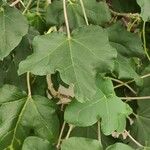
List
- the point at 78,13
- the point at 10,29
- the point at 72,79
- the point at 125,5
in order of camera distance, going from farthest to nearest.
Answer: the point at 125,5 < the point at 78,13 < the point at 10,29 < the point at 72,79

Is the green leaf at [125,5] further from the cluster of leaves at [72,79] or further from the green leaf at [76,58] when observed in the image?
the green leaf at [76,58]

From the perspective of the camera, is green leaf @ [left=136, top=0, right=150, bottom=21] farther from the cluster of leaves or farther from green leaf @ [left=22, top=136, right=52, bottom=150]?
green leaf @ [left=22, top=136, right=52, bottom=150]

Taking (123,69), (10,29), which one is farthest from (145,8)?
(10,29)

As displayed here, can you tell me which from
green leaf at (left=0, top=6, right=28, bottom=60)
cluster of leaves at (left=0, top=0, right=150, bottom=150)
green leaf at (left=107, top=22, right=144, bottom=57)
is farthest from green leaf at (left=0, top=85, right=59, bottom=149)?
green leaf at (left=107, top=22, right=144, bottom=57)

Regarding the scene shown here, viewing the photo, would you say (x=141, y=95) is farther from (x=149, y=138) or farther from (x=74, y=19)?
(x=74, y=19)

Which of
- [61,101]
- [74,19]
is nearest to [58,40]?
[74,19]

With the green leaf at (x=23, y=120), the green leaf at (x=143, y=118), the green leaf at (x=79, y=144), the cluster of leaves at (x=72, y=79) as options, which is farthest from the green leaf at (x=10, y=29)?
the green leaf at (x=143, y=118)

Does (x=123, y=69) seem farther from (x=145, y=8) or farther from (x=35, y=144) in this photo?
(x=35, y=144)
